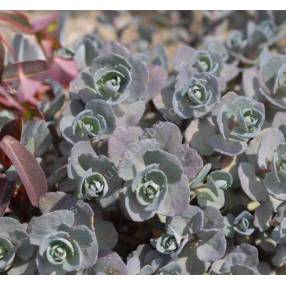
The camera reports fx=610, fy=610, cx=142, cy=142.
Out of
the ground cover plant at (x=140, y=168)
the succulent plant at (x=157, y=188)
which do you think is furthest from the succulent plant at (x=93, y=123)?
the succulent plant at (x=157, y=188)

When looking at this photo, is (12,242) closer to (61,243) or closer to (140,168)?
(61,243)

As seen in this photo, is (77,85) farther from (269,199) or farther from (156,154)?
(269,199)

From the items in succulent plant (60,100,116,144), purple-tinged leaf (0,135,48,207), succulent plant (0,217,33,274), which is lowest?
succulent plant (0,217,33,274)

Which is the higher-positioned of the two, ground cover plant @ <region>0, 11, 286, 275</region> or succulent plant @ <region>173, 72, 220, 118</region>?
succulent plant @ <region>173, 72, 220, 118</region>

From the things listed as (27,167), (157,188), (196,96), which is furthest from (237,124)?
(27,167)

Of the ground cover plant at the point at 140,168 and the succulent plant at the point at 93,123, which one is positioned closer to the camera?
the ground cover plant at the point at 140,168

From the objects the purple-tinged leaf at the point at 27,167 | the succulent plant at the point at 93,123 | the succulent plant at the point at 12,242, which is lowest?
the succulent plant at the point at 12,242

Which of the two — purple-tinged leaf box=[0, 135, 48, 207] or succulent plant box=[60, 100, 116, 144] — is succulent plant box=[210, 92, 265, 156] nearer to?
succulent plant box=[60, 100, 116, 144]

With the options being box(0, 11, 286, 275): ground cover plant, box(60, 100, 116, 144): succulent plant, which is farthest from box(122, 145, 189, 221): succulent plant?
box(60, 100, 116, 144): succulent plant

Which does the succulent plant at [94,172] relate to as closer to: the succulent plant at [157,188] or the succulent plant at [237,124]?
the succulent plant at [157,188]
